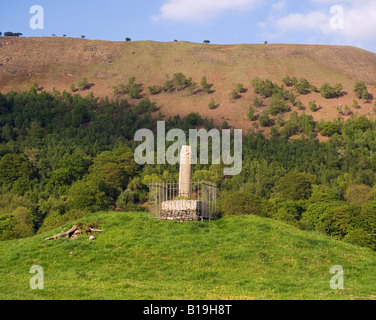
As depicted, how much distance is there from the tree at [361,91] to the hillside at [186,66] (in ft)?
4.56

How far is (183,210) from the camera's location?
A: 3156 centimetres

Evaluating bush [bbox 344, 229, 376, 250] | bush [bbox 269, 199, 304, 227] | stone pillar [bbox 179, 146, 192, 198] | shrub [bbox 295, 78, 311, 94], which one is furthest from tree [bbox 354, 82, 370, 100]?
stone pillar [bbox 179, 146, 192, 198]

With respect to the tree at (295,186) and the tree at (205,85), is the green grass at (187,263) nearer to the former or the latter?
the tree at (295,186)

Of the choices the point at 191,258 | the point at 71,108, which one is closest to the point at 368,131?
the point at 71,108

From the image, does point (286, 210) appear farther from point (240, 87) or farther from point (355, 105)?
point (240, 87)

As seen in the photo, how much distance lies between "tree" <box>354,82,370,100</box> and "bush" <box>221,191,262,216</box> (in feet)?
200

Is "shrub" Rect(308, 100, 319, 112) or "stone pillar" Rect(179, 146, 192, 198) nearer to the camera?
"stone pillar" Rect(179, 146, 192, 198)

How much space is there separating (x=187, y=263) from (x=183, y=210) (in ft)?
23.5

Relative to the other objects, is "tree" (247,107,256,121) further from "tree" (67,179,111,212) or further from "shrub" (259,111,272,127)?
"tree" (67,179,111,212)

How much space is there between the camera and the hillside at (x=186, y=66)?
→ 385ft

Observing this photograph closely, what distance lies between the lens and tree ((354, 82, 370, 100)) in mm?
116750

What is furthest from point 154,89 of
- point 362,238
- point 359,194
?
point 362,238

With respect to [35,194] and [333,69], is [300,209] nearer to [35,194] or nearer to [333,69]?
[35,194]

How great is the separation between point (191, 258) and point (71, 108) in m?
92.6
